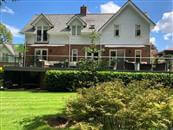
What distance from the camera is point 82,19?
1641 inches

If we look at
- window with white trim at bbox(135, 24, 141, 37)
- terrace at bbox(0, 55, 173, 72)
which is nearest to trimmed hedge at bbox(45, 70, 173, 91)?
terrace at bbox(0, 55, 173, 72)

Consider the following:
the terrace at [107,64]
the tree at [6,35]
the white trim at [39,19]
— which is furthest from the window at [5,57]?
the tree at [6,35]

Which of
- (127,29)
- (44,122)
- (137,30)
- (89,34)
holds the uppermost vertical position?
(127,29)

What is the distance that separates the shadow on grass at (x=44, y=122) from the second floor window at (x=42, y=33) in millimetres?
29644

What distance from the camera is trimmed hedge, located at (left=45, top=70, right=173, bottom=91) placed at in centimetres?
2616

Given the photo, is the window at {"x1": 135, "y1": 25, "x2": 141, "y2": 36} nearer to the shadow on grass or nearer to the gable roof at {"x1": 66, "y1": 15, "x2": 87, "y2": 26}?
the gable roof at {"x1": 66, "y1": 15, "x2": 87, "y2": 26}

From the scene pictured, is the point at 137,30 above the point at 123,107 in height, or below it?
above

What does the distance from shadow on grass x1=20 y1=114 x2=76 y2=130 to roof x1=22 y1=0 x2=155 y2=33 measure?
1100 inches

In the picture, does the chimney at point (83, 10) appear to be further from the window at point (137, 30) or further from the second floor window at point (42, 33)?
the window at point (137, 30)

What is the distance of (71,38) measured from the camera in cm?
4109

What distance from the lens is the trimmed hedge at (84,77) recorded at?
26156 millimetres

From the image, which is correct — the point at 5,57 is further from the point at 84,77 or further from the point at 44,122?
the point at 44,122

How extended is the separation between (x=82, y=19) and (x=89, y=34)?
256 centimetres

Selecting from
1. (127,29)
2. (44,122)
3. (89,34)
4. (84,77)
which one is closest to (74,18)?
(89,34)
